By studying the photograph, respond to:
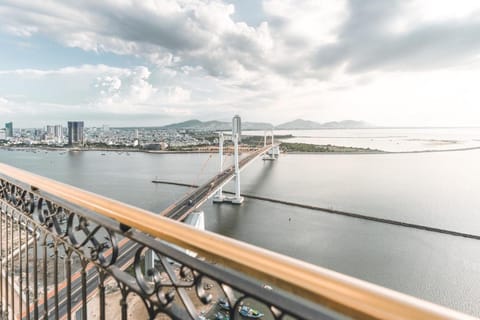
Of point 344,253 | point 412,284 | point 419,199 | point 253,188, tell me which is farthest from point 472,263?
point 253,188

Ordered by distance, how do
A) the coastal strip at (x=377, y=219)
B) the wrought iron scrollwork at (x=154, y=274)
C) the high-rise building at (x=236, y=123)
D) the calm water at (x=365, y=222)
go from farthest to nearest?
1. the high-rise building at (x=236, y=123)
2. the coastal strip at (x=377, y=219)
3. the calm water at (x=365, y=222)
4. the wrought iron scrollwork at (x=154, y=274)

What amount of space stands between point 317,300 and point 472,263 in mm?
10788

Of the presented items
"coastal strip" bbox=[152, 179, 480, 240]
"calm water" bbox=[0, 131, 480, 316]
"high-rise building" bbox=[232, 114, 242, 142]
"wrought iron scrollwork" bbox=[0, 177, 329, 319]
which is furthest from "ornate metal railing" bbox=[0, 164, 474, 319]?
"high-rise building" bbox=[232, 114, 242, 142]

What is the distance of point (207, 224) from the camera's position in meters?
11.3

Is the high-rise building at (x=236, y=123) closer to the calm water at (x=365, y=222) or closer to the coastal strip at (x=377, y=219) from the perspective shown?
the calm water at (x=365, y=222)

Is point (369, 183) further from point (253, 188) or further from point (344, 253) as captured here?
point (344, 253)

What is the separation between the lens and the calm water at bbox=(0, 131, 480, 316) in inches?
303

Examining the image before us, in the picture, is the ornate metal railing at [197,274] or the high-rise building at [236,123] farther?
the high-rise building at [236,123]

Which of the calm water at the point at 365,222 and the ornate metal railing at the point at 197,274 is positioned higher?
the ornate metal railing at the point at 197,274

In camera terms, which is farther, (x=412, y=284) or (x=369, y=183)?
(x=369, y=183)

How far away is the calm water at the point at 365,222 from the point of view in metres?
7.70

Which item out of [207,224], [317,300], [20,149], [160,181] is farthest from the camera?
[20,149]

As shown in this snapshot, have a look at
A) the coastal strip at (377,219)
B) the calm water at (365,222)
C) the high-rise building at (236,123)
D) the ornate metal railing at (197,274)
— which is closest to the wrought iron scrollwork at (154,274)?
the ornate metal railing at (197,274)

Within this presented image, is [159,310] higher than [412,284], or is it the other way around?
[159,310]
